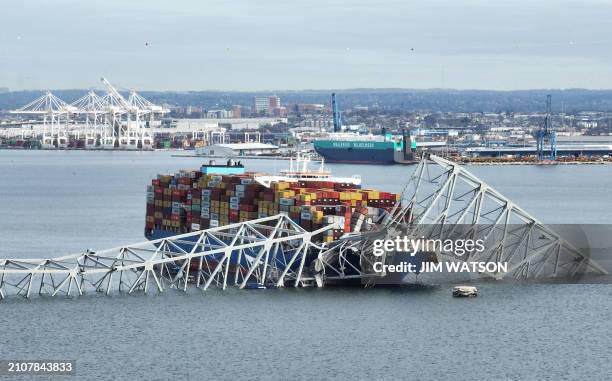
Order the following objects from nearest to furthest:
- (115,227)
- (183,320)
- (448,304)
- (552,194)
A: (183,320), (448,304), (115,227), (552,194)

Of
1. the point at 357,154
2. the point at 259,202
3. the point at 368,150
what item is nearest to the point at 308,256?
the point at 259,202

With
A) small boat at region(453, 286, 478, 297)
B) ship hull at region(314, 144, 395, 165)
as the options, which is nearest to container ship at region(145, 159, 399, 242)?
small boat at region(453, 286, 478, 297)

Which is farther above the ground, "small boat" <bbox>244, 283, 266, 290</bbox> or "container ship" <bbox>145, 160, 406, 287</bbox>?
"container ship" <bbox>145, 160, 406, 287</bbox>

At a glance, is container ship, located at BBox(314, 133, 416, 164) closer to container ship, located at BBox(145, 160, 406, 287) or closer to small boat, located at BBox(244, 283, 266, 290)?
container ship, located at BBox(145, 160, 406, 287)

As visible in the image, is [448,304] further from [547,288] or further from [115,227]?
[115,227]

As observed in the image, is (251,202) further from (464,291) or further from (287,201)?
(464,291)

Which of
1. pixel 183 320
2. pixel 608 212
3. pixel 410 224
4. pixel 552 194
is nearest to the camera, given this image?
pixel 183 320

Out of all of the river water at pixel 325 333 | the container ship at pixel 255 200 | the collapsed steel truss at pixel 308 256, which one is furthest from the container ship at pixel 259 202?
the river water at pixel 325 333

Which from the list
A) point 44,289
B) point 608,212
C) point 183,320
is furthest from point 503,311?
point 608,212
